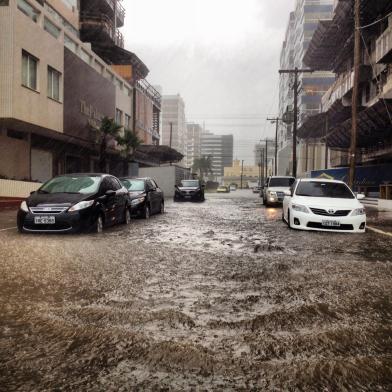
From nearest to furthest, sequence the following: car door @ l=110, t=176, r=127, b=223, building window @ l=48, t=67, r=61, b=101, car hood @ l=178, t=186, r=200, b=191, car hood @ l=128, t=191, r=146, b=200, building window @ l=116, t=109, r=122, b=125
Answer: car door @ l=110, t=176, r=127, b=223
car hood @ l=128, t=191, r=146, b=200
building window @ l=48, t=67, r=61, b=101
car hood @ l=178, t=186, r=200, b=191
building window @ l=116, t=109, r=122, b=125

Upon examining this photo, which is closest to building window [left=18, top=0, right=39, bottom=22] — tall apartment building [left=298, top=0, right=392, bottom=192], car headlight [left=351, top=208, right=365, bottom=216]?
car headlight [left=351, top=208, right=365, bottom=216]

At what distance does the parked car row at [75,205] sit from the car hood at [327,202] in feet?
15.9

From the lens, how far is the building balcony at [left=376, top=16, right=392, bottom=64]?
26769 millimetres

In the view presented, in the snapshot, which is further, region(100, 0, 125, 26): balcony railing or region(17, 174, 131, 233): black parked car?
region(100, 0, 125, 26): balcony railing

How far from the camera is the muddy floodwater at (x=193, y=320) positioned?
9.01ft

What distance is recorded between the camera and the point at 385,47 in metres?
28.0

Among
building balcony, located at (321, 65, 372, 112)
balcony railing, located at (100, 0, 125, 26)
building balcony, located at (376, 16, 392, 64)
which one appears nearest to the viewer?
building balcony, located at (376, 16, 392, 64)

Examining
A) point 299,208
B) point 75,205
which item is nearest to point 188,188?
point 299,208

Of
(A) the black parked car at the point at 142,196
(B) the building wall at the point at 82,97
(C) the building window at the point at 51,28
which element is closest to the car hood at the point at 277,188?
(A) the black parked car at the point at 142,196

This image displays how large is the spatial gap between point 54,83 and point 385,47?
66.4ft

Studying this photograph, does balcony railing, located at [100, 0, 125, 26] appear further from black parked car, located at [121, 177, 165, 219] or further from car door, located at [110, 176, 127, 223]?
car door, located at [110, 176, 127, 223]

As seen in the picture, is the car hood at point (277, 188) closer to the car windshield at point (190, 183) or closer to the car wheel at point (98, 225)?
the car windshield at point (190, 183)

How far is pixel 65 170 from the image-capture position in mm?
29719

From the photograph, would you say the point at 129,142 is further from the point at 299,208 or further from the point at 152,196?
the point at 299,208
